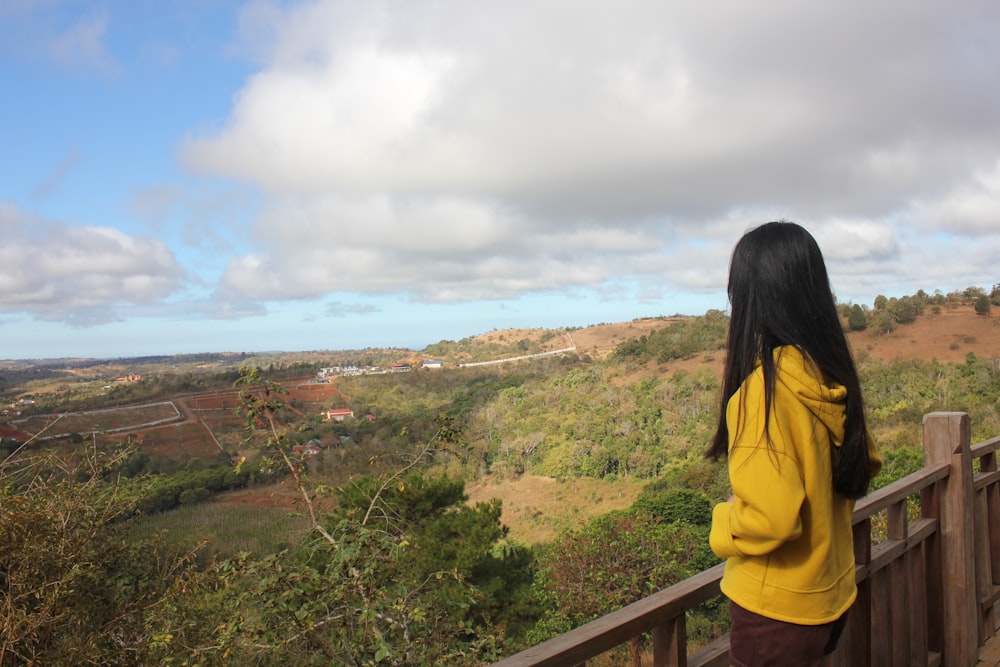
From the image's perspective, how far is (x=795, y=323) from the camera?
0.90 metres

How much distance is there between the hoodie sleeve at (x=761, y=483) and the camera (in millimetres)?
809

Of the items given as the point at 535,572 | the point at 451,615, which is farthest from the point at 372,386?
the point at 451,615

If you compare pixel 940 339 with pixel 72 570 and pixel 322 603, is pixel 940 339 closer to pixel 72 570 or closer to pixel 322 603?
pixel 322 603

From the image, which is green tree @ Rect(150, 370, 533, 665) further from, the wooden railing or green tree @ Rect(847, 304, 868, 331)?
green tree @ Rect(847, 304, 868, 331)

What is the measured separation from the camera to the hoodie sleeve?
809 millimetres

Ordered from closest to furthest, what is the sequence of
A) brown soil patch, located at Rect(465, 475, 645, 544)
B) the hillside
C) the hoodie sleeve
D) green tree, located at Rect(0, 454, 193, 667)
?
the hoodie sleeve < green tree, located at Rect(0, 454, 193, 667) < brown soil patch, located at Rect(465, 475, 645, 544) < the hillside

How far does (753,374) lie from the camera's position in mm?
874

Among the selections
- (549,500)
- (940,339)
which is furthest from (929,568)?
(940,339)

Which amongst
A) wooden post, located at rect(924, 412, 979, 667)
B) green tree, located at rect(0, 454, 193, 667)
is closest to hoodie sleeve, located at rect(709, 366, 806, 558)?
wooden post, located at rect(924, 412, 979, 667)

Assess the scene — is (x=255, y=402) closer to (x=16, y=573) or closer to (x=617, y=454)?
(x=16, y=573)

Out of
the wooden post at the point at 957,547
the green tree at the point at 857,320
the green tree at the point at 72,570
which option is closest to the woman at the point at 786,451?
the wooden post at the point at 957,547

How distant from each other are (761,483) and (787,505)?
1.6 inches

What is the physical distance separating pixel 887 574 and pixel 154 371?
2609 cm

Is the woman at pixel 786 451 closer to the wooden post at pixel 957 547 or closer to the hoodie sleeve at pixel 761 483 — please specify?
the hoodie sleeve at pixel 761 483
